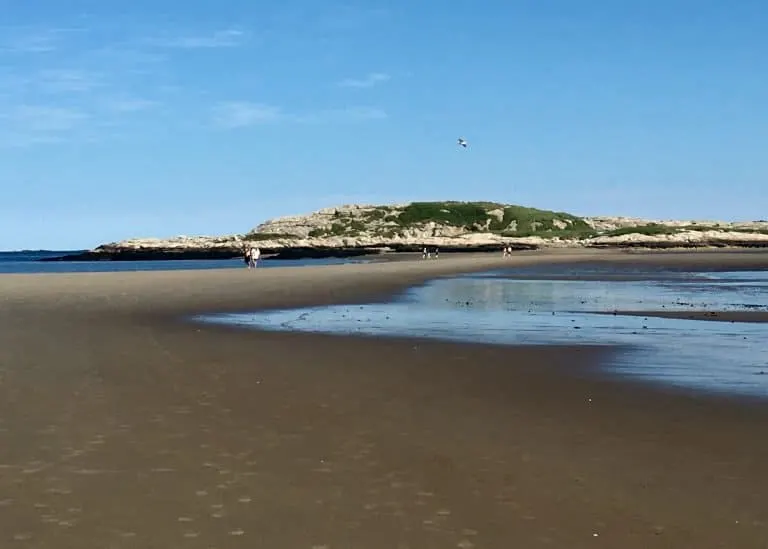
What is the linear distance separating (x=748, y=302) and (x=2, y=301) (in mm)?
25415

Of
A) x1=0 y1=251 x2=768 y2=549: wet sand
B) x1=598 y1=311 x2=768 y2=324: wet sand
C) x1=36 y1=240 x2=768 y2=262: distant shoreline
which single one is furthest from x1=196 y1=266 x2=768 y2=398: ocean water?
x1=36 y1=240 x2=768 y2=262: distant shoreline

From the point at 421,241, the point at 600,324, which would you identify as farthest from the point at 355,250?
the point at 600,324

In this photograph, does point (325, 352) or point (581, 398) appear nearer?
point (581, 398)

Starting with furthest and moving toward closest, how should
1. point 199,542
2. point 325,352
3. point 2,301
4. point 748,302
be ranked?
point 2,301, point 748,302, point 325,352, point 199,542

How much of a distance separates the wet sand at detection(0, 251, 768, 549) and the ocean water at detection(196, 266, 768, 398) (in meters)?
1.31

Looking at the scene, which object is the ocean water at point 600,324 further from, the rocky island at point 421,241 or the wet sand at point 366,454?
the rocky island at point 421,241

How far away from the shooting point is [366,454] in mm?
8547

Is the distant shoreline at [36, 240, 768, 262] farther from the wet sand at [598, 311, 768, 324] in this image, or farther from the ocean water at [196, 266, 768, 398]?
the wet sand at [598, 311, 768, 324]

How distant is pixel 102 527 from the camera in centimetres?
629

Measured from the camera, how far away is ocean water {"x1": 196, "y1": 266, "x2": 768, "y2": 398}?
14203mm

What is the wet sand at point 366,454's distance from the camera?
6316mm

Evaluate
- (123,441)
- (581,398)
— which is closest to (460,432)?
(581,398)

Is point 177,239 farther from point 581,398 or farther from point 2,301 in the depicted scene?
point 581,398

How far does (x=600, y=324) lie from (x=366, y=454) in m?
14.3
